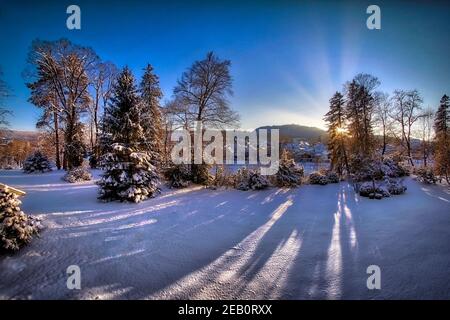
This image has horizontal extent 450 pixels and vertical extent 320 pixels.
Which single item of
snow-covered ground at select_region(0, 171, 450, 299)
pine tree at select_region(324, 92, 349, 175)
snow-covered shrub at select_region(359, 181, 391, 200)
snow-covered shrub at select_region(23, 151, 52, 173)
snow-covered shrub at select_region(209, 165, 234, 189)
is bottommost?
snow-covered ground at select_region(0, 171, 450, 299)

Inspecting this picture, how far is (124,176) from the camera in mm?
10039

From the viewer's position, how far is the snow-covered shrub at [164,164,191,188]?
13938 mm

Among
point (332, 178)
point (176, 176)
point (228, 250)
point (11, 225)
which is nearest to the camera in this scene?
point (11, 225)

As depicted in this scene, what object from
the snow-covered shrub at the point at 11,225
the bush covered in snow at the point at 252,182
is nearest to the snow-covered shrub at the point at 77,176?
the snow-covered shrub at the point at 11,225

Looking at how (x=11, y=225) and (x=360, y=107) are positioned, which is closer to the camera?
(x=11, y=225)

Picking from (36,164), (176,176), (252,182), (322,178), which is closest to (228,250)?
(252,182)

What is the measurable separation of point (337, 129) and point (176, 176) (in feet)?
58.9

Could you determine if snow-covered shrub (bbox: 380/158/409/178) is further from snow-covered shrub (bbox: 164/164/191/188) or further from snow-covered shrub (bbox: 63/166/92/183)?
snow-covered shrub (bbox: 63/166/92/183)

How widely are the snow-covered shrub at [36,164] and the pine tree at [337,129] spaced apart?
86.2ft

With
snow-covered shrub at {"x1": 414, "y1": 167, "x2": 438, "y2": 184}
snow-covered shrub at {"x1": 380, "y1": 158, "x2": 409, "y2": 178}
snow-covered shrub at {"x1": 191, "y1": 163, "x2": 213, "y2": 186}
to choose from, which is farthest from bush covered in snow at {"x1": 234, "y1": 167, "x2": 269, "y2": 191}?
snow-covered shrub at {"x1": 414, "y1": 167, "x2": 438, "y2": 184}

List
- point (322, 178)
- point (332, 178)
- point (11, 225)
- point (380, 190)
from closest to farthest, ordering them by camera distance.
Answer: point (11, 225) < point (380, 190) < point (322, 178) < point (332, 178)

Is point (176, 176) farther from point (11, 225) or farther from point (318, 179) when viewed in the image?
point (318, 179)

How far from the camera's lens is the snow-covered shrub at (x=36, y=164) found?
16.4 meters
